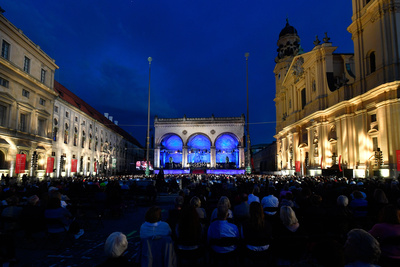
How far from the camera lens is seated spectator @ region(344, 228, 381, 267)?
2490 millimetres

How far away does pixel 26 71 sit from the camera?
27.1 m

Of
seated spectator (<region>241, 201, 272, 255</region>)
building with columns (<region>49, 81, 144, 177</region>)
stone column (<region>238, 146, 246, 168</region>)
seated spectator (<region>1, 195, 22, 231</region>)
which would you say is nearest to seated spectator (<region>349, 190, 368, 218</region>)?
seated spectator (<region>241, 201, 272, 255</region>)

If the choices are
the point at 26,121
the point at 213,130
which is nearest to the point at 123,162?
the point at 213,130

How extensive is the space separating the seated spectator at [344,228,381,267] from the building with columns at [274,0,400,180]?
65.5 ft

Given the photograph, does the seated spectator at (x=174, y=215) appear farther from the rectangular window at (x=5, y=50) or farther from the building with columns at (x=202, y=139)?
the building with columns at (x=202, y=139)

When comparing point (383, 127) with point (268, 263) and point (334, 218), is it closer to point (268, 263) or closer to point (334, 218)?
point (334, 218)

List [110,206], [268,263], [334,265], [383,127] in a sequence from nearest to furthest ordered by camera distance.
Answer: [334,265] → [268,263] → [110,206] → [383,127]

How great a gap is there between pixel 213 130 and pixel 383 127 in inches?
1642

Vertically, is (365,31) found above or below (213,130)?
above

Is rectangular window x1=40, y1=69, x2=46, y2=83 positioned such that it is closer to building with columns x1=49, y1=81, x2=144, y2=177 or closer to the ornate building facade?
the ornate building facade

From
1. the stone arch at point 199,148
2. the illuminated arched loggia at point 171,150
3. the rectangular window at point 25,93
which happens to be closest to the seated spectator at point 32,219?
the rectangular window at point 25,93

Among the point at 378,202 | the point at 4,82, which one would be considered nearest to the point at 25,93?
the point at 4,82

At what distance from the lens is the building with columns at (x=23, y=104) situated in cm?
2350

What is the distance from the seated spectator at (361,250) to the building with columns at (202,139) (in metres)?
56.8
